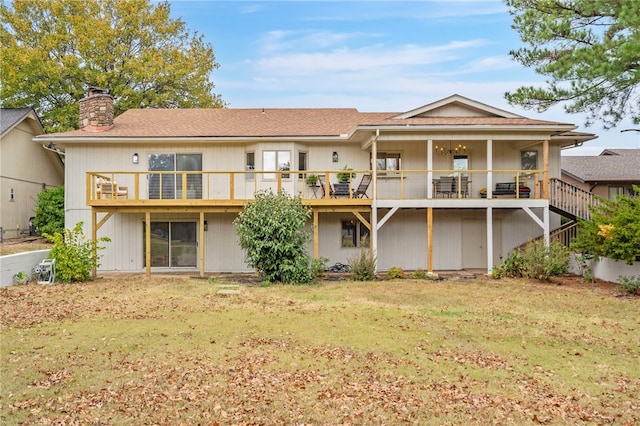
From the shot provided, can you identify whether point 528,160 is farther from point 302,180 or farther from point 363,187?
point 302,180

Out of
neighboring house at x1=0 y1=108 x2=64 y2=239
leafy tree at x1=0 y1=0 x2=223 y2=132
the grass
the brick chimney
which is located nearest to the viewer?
the grass

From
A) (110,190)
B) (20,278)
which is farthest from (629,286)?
(20,278)

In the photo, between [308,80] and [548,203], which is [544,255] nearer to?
[548,203]

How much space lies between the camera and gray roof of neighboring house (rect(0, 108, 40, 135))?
1957 centimetres

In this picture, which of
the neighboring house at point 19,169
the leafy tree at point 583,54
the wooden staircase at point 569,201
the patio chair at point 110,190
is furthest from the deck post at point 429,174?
the neighboring house at point 19,169

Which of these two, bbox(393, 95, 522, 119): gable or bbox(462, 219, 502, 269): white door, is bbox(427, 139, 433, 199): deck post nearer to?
bbox(393, 95, 522, 119): gable

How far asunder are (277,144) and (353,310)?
324 inches

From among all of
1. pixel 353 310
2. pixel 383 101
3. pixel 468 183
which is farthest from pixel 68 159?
pixel 383 101

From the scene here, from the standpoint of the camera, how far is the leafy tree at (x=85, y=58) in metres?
26.2

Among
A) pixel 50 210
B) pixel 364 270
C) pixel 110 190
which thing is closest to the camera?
pixel 364 270

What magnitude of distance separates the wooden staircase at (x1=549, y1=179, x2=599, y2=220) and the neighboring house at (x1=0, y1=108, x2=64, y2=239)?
68.8ft

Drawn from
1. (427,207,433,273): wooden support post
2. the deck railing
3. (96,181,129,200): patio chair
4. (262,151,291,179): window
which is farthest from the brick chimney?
(427,207,433,273): wooden support post

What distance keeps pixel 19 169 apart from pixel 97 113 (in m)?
6.49

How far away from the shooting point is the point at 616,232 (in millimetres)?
12094
